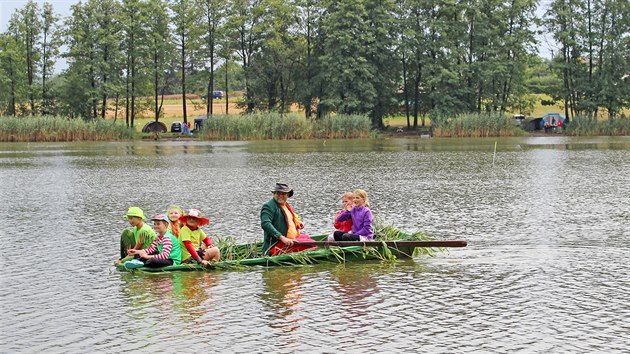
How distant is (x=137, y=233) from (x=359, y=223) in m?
4.27

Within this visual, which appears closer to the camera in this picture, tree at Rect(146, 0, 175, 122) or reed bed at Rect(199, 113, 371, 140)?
reed bed at Rect(199, 113, 371, 140)

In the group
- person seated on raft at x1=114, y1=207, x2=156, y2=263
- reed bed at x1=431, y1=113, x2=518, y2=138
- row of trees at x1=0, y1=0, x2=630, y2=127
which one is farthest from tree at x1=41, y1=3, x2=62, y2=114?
person seated on raft at x1=114, y1=207, x2=156, y2=263

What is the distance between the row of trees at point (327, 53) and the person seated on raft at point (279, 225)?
66.3 metres

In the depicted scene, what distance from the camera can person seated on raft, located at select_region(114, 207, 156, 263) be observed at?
57.6ft

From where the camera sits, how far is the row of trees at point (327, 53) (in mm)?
86312

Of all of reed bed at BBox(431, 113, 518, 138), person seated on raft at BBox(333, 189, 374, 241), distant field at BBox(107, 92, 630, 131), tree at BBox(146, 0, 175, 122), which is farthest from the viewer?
distant field at BBox(107, 92, 630, 131)

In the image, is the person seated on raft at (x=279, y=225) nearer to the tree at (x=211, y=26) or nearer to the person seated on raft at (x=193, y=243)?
the person seated on raft at (x=193, y=243)

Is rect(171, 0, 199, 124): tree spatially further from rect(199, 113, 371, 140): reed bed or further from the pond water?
the pond water

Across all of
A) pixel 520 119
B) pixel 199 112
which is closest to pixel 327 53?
pixel 520 119

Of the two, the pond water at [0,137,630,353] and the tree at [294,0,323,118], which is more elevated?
the tree at [294,0,323,118]

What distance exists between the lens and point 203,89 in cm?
9494

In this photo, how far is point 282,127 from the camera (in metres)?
74.7

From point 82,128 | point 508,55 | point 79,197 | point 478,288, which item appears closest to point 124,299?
point 478,288

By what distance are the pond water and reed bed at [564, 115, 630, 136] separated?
46.8 m
